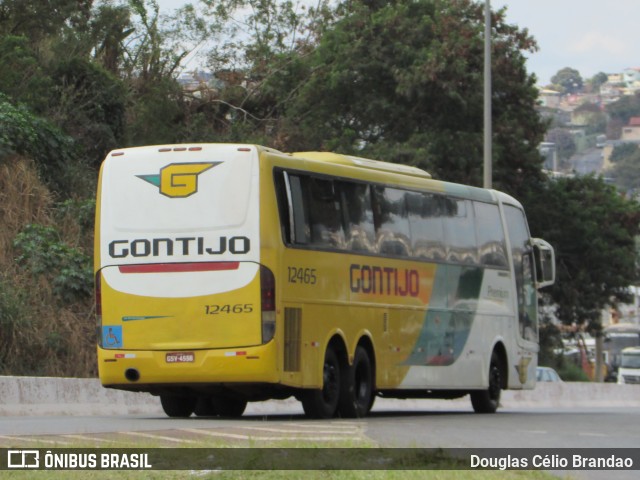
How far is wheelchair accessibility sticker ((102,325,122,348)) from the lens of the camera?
60.5 feet

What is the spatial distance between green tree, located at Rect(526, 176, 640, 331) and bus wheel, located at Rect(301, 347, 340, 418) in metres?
26.5

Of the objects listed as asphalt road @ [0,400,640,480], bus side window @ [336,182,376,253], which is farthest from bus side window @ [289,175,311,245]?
asphalt road @ [0,400,640,480]

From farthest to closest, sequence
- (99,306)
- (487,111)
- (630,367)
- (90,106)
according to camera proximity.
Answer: (630,367), (90,106), (487,111), (99,306)

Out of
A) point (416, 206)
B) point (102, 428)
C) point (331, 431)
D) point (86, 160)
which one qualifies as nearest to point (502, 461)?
point (331, 431)

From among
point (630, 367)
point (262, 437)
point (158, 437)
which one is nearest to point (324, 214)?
point (262, 437)

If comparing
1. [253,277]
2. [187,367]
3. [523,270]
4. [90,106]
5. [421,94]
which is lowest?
[187,367]

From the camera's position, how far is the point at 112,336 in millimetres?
18469

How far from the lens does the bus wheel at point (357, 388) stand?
64.0 ft

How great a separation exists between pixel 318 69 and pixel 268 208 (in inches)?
1081

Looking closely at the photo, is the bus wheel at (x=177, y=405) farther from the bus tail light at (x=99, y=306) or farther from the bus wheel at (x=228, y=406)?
the bus tail light at (x=99, y=306)

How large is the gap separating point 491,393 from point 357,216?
5.98 m

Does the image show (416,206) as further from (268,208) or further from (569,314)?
(569,314)

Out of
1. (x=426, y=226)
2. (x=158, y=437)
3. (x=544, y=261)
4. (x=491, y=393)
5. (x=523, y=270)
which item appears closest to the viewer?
(x=158, y=437)

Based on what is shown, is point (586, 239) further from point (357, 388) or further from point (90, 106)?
point (357, 388)
